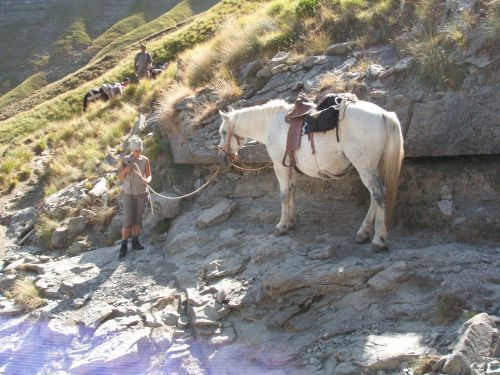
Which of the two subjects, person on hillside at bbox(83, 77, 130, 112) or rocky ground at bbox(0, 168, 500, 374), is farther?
person on hillside at bbox(83, 77, 130, 112)

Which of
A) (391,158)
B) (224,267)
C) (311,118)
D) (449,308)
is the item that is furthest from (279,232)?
(449,308)

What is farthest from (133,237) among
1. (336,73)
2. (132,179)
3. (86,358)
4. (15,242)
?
(336,73)

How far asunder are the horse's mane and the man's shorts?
103 inches

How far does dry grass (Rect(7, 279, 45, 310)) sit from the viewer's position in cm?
1008

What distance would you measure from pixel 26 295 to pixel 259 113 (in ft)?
18.6

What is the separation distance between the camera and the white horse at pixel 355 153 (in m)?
8.12

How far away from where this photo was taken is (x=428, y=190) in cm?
949

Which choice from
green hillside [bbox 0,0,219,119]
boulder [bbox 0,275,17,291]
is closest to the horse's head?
boulder [bbox 0,275,17,291]

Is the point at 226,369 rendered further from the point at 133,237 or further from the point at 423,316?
the point at 133,237

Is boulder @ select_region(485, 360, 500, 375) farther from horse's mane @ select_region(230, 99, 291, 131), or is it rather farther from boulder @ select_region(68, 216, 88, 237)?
boulder @ select_region(68, 216, 88, 237)

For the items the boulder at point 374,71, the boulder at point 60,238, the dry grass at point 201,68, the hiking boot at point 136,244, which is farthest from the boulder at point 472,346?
the dry grass at point 201,68

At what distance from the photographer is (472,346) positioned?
17.5ft

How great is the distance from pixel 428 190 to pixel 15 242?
34.8 ft

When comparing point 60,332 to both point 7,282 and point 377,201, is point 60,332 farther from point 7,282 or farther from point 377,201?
point 377,201
